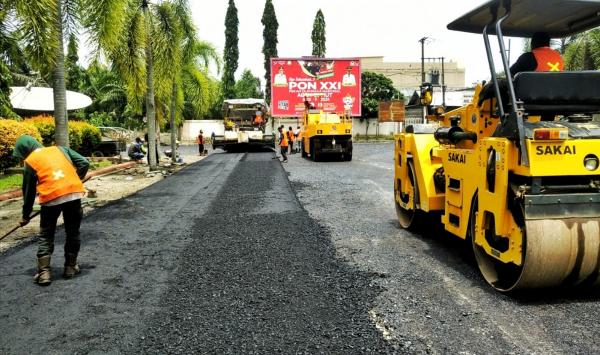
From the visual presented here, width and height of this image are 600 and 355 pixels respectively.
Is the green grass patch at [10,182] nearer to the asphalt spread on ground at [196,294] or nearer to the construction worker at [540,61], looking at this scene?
the asphalt spread on ground at [196,294]

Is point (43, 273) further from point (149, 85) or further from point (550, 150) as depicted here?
point (149, 85)

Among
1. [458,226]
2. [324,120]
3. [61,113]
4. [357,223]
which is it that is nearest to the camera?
[458,226]

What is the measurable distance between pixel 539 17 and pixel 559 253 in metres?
2.52

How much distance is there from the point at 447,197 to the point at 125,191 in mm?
9478

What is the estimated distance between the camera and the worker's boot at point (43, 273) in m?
4.97

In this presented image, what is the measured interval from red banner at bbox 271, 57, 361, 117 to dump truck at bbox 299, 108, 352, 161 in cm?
1380

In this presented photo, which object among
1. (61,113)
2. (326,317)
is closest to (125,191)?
(61,113)

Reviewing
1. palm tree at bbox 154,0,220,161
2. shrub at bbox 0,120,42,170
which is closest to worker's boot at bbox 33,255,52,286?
shrub at bbox 0,120,42,170

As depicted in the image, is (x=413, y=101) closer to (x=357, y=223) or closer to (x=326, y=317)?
(x=357, y=223)

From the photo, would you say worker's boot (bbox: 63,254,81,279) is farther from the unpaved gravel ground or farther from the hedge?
the hedge

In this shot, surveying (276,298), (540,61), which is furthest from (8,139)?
(540,61)

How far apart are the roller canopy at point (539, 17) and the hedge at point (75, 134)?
675 inches

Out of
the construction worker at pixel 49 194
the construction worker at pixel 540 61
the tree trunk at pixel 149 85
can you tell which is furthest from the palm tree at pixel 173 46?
the construction worker at pixel 540 61

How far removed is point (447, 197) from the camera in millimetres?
5609
